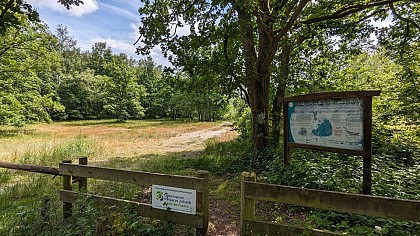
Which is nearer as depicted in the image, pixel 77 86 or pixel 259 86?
pixel 259 86

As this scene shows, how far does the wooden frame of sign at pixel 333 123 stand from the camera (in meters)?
3.98

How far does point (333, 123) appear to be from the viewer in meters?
4.47

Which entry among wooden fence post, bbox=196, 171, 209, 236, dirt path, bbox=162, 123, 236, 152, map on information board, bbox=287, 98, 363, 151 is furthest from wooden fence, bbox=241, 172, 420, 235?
dirt path, bbox=162, 123, 236, 152

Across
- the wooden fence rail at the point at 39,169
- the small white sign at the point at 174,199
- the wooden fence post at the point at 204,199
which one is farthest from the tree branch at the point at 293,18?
the wooden fence rail at the point at 39,169

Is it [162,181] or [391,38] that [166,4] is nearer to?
[162,181]

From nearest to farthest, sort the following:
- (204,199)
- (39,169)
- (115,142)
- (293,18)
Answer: (204,199)
(39,169)
(293,18)
(115,142)

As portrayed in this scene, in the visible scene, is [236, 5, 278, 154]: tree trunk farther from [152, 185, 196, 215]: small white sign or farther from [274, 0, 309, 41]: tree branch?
[152, 185, 196, 215]: small white sign

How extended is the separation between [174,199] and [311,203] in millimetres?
1750

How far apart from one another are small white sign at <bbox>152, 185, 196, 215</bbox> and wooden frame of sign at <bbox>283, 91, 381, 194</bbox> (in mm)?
2795

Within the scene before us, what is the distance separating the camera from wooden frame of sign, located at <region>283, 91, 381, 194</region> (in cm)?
398

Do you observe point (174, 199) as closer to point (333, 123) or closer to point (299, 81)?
point (333, 123)

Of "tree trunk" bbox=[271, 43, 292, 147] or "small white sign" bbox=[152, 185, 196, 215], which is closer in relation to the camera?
"small white sign" bbox=[152, 185, 196, 215]

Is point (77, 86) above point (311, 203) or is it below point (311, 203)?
above

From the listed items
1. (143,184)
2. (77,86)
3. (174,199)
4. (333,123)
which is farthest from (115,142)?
(77,86)
